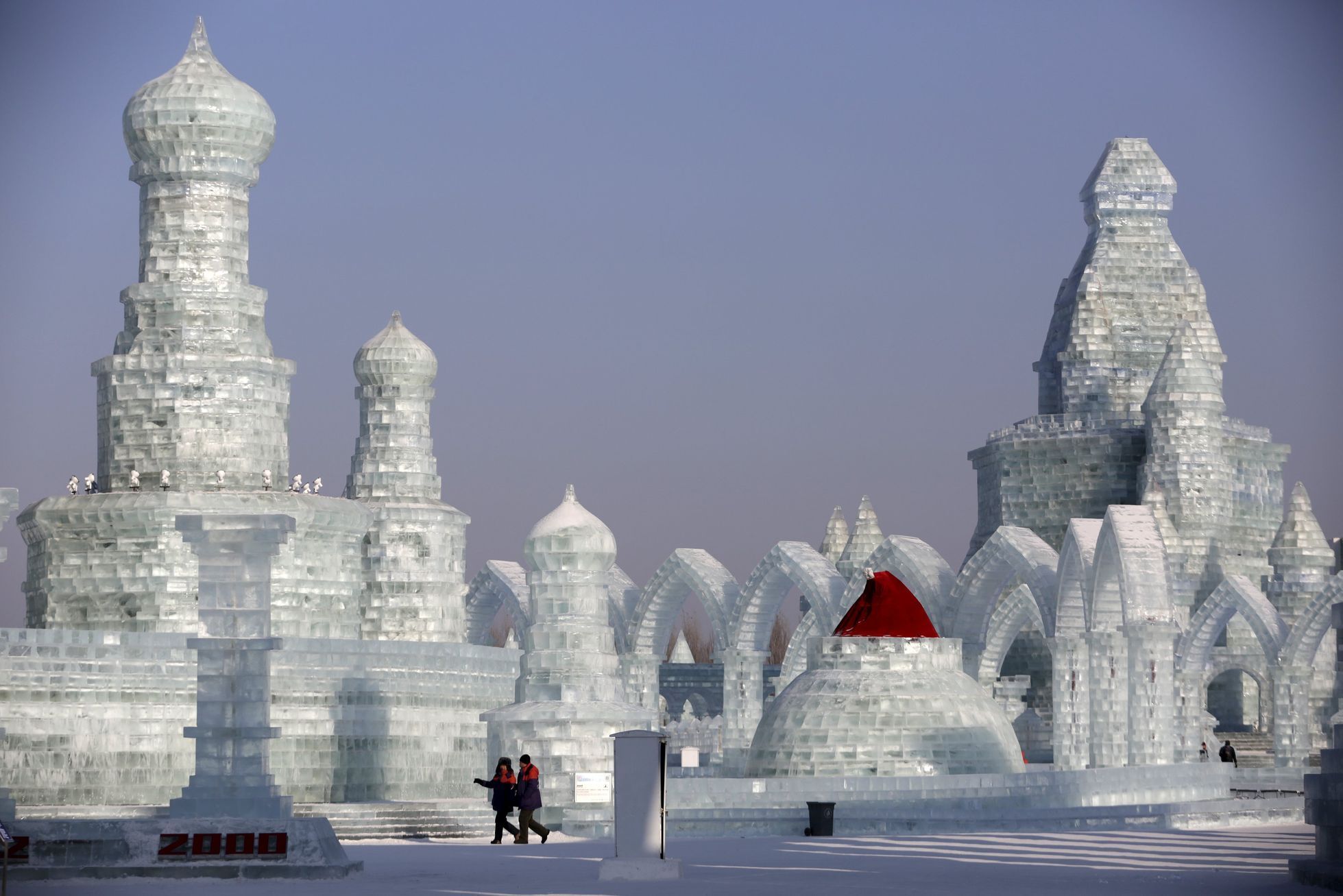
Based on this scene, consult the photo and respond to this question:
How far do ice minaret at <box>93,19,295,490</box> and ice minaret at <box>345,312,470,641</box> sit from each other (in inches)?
249

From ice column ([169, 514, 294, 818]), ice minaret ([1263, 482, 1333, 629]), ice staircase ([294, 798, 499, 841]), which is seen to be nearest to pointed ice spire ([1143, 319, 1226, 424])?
ice minaret ([1263, 482, 1333, 629])

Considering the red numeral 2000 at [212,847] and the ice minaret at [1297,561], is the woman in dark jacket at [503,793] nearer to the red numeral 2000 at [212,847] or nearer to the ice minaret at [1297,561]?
the red numeral 2000 at [212,847]

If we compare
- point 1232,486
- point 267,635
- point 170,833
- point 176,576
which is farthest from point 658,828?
point 1232,486

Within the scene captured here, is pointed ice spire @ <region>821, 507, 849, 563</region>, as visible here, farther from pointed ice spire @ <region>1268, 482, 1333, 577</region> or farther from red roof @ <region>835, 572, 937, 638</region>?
red roof @ <region>835, 572, 937, 638</region>

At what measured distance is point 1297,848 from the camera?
25.0 metres

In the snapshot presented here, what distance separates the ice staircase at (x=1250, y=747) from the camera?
5728 cm

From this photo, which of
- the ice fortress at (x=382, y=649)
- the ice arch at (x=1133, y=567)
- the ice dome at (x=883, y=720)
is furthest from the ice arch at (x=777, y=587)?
the ice dome at (x=883, y=720)

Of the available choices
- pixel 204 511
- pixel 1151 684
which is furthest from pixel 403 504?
pixel 1151 684

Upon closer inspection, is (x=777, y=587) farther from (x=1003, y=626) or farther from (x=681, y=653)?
(x=681, y=653)

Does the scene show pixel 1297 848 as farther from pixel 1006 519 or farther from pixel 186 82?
pixel 1006 519

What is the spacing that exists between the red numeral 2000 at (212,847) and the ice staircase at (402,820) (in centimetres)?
922

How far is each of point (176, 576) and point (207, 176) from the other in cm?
632

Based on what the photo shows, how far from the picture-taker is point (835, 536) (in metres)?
74.7

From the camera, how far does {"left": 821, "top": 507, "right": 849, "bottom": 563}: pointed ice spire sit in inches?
2923
